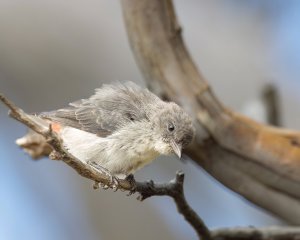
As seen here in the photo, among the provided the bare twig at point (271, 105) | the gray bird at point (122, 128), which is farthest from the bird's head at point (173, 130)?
the bare twig at point (271, 105)

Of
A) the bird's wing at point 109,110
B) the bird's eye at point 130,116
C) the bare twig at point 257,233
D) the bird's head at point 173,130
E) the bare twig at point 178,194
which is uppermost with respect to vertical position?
the bird's wing at point 109,110

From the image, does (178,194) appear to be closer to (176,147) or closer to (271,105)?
(176,147)

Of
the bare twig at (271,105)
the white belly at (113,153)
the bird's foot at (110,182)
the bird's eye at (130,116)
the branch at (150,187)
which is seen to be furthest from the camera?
the bare twig at (271,105)

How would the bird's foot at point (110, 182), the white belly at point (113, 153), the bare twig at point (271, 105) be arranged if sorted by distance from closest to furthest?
the bird's foot at point (110, 182) → the white belly at point (113, 153) → the bare twig at point (271, 105)

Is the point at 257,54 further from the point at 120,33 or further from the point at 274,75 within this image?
the point at 120,33

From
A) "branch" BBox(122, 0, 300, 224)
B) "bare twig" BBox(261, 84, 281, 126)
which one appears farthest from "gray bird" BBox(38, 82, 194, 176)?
"bare twig" BBox(261, 84, 281, 126)

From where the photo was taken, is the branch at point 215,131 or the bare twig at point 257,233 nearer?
the bare twig at point 257,233

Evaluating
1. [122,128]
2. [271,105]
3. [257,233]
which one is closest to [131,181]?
[122,128]

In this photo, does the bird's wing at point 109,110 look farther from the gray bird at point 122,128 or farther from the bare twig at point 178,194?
the bare twig at point 178,194
